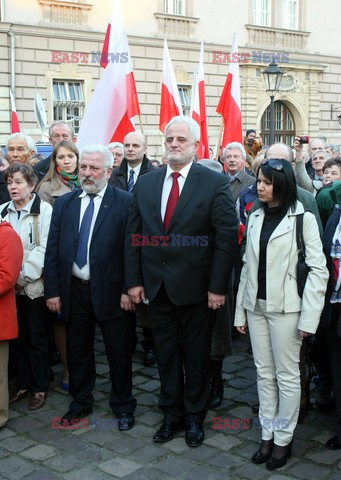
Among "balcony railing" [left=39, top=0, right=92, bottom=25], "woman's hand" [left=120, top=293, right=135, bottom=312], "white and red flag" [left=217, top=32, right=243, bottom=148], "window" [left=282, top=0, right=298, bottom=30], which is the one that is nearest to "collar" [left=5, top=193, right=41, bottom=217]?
"woman's hand" [left=120, top=293, right=135, bottom=312]

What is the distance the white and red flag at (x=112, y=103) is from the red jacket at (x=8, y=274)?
8.25ft

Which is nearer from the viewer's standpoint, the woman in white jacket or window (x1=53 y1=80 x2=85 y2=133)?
the woman in white jacket

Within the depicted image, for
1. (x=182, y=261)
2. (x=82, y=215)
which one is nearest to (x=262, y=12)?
(x=82, y=215)

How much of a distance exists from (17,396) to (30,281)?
979mm

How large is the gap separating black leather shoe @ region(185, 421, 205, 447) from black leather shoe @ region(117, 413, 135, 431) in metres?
0.43

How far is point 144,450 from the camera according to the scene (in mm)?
3762

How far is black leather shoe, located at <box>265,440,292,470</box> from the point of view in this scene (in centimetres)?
350

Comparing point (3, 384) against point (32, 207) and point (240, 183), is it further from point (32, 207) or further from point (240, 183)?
point (240, 183)

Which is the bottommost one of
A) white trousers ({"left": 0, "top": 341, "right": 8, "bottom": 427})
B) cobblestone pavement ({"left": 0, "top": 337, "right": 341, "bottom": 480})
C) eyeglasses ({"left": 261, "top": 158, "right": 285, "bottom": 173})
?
cobblestone pavement ({"left": 0, "top": 337, "right": 341, "bottom": 480})

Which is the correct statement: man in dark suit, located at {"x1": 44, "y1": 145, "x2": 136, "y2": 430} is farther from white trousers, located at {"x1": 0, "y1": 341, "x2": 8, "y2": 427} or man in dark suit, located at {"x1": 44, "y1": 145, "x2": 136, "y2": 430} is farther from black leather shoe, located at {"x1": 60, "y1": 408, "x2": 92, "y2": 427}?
white trousers, located at {"x1": 0, "y1": 341, "x2": 8, "y2": 427}

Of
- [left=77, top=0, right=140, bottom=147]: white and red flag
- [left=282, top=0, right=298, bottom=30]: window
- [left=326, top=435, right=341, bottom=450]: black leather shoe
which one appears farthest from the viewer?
[left=282, top=0, right=298, bottom=30]: window

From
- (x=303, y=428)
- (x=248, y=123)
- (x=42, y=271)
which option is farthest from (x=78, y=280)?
(x=248, y=123)

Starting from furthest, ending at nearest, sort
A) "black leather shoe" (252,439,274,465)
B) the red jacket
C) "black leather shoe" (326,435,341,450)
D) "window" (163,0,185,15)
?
"window" (163,0,185,15), the red jacket, "black leather shoe" (326,435,341,450), "black leather shoe" (252,439,274,465)

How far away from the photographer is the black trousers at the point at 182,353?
3900mm
